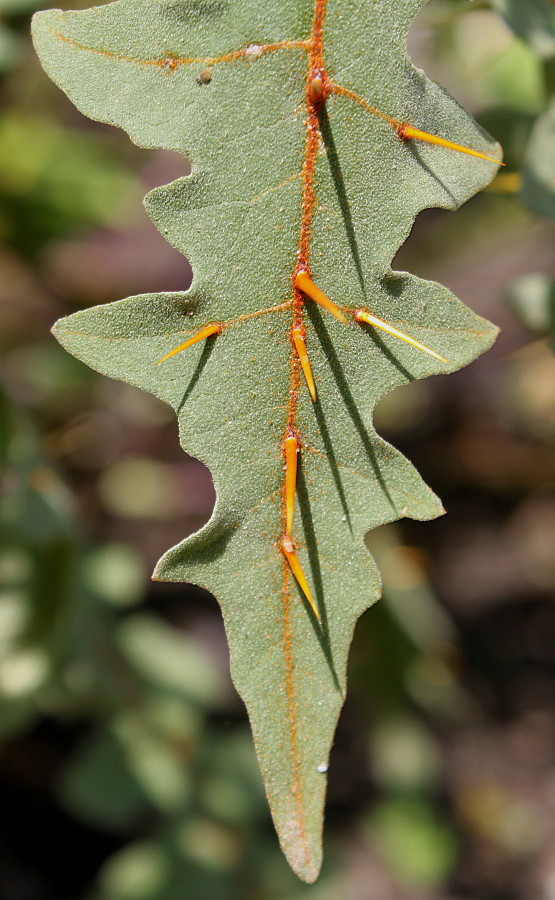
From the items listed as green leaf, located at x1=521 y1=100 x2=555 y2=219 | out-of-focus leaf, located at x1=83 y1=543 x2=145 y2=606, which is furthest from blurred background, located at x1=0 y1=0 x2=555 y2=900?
green leaf, located at x1=521 y1=100 x2=555 y2=219

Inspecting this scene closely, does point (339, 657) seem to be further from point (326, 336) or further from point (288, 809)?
point (326, 336)

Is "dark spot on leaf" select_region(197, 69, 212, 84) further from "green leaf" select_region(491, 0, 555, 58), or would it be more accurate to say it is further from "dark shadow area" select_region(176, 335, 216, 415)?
"green leaf" select_region(491, 0, 555, 58)

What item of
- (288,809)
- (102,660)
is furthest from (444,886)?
(288,809)

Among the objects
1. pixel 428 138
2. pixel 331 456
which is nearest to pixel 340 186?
pixel 428 138

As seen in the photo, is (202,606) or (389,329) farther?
(202,606)

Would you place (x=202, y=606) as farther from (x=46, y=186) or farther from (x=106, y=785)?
(x=46, y=186)

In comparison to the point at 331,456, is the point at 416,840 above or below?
below
